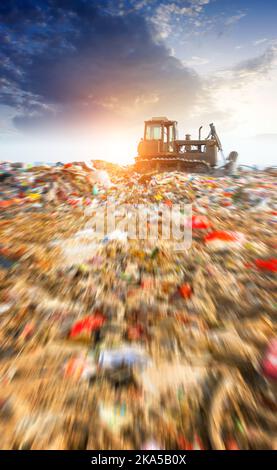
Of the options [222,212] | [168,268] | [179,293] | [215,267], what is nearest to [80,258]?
[168,268]

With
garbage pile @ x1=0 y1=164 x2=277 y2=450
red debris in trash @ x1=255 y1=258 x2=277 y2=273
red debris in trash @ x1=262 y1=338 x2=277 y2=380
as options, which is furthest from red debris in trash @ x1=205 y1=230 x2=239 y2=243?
red debris in trash @ x1=262 y1=338 x2=277 y2=380

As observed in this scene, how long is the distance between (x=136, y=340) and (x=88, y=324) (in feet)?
0.99

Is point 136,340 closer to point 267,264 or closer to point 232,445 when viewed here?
point 232,445

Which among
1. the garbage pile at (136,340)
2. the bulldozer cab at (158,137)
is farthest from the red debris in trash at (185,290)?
the bulldozer cab at (158,137)

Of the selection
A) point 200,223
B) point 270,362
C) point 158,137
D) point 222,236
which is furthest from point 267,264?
point 158,137

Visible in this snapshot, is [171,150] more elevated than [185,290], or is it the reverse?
[171,150]

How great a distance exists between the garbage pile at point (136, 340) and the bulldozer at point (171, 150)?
7.68 metres

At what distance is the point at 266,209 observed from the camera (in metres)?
3.72

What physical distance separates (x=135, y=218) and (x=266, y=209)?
6.78 feet

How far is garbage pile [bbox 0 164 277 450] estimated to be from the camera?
0.93 m

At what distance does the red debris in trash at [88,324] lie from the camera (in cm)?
137

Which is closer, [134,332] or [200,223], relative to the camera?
[134,332]

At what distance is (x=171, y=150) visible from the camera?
1087 centimetres

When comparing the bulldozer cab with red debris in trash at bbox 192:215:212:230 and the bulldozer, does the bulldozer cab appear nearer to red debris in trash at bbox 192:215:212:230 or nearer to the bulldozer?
the bulldozer
